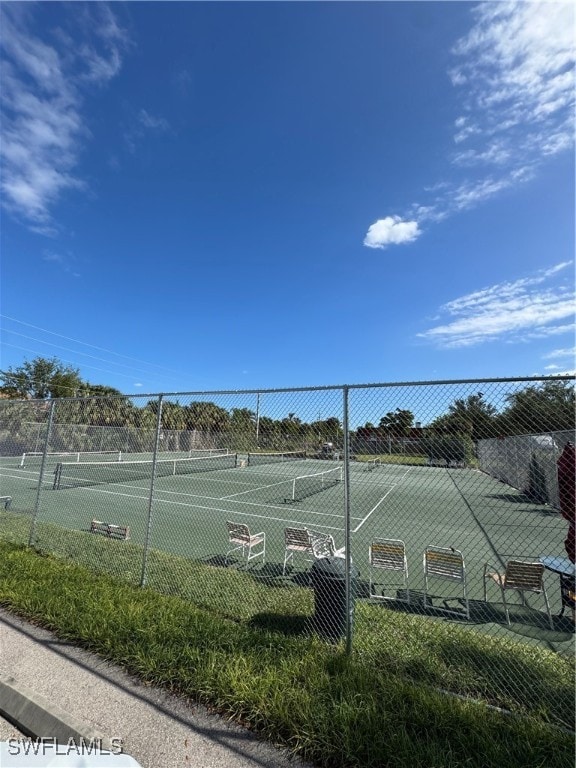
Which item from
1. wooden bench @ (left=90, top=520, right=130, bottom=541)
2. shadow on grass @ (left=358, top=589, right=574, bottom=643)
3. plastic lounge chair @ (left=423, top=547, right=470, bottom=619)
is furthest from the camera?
wooden bench @ (left=90, top=520, right=130, bottom=541)

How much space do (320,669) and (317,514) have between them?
10394 millimetres

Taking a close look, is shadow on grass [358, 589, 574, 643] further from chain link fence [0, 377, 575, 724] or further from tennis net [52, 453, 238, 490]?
tennis net [52, 453, 238, 490]

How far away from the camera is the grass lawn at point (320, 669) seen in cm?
270

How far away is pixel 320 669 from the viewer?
3445 mm

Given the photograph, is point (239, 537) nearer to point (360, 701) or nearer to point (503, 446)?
point (360, 701)

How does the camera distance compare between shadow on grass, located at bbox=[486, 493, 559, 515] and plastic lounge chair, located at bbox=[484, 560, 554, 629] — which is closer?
plastic lounge chair, located at bbox=[484, 560, 554, 629]

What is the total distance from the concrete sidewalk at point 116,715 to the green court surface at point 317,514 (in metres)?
3.99

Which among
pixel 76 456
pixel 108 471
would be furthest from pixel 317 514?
pixel 76 456

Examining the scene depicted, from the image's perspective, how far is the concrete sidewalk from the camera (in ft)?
8.61

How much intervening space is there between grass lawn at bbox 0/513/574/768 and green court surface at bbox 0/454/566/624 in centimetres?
235

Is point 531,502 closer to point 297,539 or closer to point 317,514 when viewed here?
point 317,514

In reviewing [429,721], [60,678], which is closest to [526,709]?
[429,721]

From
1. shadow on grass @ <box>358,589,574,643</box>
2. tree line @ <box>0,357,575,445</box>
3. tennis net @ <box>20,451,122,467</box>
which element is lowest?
shadow on grass @ <box>358,589,574,643</box>

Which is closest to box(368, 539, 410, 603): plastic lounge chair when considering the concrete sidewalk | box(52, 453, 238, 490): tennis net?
the concrete sidewalk
